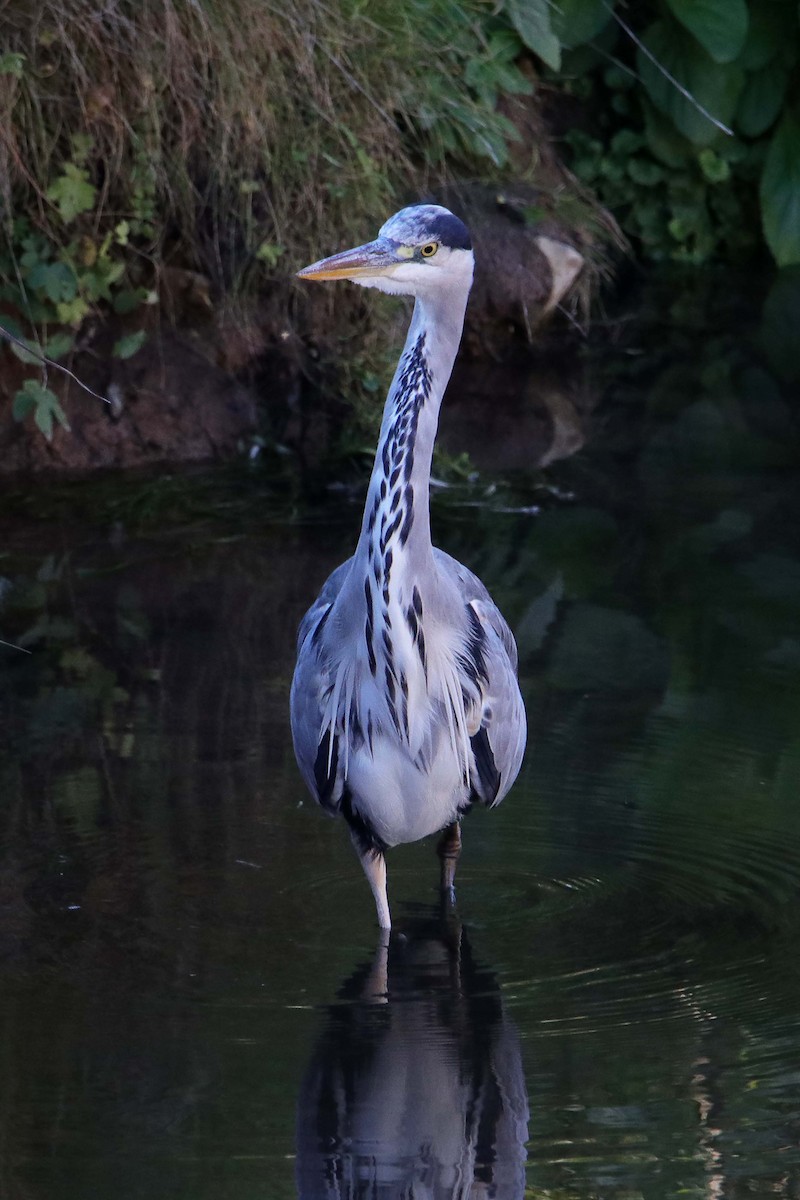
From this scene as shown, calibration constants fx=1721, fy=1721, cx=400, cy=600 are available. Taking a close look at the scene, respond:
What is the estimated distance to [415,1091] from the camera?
3293mm

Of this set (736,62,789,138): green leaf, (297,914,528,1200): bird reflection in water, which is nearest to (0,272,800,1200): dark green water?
(297,914,528,1200): bird reflection in water

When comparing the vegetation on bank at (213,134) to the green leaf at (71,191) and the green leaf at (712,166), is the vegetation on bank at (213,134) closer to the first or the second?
the green leaf at (71,191)

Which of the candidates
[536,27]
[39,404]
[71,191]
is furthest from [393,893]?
[536,27]

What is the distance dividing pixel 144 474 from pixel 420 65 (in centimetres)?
226

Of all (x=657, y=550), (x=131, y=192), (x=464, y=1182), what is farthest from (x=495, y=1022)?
(x=131, y=192)

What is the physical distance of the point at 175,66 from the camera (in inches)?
259

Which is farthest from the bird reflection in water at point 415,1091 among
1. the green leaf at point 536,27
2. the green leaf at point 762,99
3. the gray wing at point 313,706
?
the green leaf at point 762,99

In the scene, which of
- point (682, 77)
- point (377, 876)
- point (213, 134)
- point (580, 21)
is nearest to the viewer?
point (377, 876)

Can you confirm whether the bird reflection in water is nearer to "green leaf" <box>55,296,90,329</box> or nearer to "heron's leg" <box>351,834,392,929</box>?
"heron's leg" <box>351,834,392,929</box>

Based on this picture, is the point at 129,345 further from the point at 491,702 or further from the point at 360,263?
the point at 360,263

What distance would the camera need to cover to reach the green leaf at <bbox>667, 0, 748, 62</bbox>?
9859 millimetres

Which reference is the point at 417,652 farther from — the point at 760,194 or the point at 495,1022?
the point at 760,194

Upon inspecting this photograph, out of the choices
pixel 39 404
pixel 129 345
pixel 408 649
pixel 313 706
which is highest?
pixel 408 649

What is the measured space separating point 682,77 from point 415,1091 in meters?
8.34
